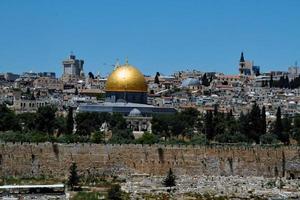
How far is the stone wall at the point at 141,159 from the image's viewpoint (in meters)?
43.4

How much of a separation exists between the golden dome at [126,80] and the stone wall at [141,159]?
2197 cm

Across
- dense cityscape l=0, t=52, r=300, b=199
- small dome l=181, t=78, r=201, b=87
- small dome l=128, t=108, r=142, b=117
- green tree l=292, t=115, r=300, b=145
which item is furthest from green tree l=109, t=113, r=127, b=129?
small dome l=181, t=78, r=201, b=87

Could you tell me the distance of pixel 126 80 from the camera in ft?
222

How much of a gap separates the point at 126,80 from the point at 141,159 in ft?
74.6

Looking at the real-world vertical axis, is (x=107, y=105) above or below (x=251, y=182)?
above

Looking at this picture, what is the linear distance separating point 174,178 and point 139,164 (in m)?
4.84

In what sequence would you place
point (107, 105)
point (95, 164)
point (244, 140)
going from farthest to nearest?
point (107, 105) < point (244, 140) < point (95, 164)

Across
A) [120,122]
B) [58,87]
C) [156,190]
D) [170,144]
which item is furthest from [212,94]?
[156,190]

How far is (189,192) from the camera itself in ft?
125

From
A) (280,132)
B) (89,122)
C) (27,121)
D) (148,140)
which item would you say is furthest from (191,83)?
(148,140)

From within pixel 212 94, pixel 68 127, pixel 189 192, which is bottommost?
pixel 189 192

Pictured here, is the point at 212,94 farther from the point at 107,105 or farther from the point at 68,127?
the point at 68,127

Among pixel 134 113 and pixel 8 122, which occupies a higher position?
pixel 134 113

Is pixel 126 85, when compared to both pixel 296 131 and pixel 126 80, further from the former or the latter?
pixel 296 131
